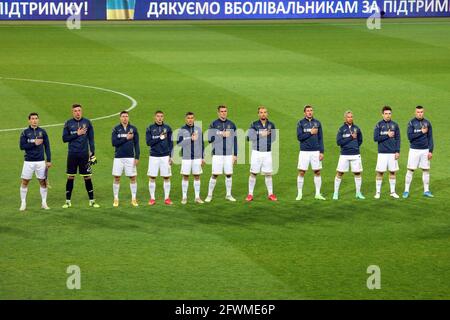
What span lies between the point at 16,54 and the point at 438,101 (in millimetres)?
18469

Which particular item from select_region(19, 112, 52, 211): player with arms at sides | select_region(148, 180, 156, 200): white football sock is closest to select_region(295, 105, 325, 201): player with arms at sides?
select_region(148, 180, 156, 200): white football sock

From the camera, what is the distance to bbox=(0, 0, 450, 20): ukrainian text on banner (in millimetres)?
50875

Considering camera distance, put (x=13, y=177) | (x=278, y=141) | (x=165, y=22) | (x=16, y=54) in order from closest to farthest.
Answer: (x=13, y=177) → (x=278, y=141) → (x=16, y=54) → (x=165, y=22)

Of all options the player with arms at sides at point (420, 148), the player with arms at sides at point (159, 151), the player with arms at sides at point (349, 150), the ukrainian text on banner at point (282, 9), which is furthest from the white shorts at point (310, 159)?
the ukrainian text on banner at point (282, 9)

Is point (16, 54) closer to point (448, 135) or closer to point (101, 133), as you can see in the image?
point (101, 133)

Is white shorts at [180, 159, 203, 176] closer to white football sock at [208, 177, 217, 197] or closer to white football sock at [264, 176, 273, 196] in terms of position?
white football sock at [208, 177, 217, 197]

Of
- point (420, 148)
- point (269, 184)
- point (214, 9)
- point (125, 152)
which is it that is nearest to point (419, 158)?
point (420, 148)

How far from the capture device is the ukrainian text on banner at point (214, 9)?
5088cm

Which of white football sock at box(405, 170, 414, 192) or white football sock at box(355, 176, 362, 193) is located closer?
white football sock at box(355, 176, 362, 193)

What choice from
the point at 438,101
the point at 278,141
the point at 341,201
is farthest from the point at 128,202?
the point at 438,101

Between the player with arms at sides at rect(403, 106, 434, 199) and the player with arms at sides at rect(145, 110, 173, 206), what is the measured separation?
16.8ft

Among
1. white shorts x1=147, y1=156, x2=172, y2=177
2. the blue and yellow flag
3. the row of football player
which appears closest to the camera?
the row of football player

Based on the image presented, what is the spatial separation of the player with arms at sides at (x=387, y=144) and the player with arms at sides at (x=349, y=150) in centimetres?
39
